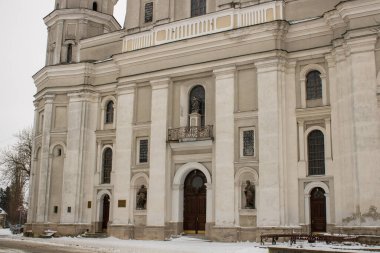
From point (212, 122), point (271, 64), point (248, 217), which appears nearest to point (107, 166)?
point (212, 122)

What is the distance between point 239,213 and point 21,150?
115ft

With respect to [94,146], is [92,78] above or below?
above

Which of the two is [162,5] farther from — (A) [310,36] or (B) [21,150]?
(B) [21,150]

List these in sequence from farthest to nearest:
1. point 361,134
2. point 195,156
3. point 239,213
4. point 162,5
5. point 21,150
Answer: point 21,150 < point 162,5 < point 195,156 < point 239,213 < point 361,134

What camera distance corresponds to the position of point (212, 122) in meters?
27.3

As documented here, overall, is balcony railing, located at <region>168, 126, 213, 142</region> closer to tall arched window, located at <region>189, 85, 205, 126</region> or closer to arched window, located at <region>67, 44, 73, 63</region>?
tall arched window, located at <region>189, 85, 205, 126</region>

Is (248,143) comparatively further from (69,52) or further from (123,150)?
(69,52)

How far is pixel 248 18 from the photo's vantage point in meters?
26.9

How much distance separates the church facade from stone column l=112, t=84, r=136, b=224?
71mm

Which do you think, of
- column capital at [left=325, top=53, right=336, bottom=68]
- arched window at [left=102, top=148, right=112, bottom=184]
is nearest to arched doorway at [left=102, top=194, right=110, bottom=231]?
arched window at [left=102, top=148, right=112, bottom=184]

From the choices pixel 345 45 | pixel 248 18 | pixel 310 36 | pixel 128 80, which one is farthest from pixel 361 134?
pixel 128 80

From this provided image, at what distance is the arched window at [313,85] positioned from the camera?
2530cm

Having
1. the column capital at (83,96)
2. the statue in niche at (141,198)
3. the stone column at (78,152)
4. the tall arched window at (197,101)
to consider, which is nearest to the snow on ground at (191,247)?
the statue in niche at (141,198)

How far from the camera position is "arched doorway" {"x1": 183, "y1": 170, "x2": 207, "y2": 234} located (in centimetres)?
2731
